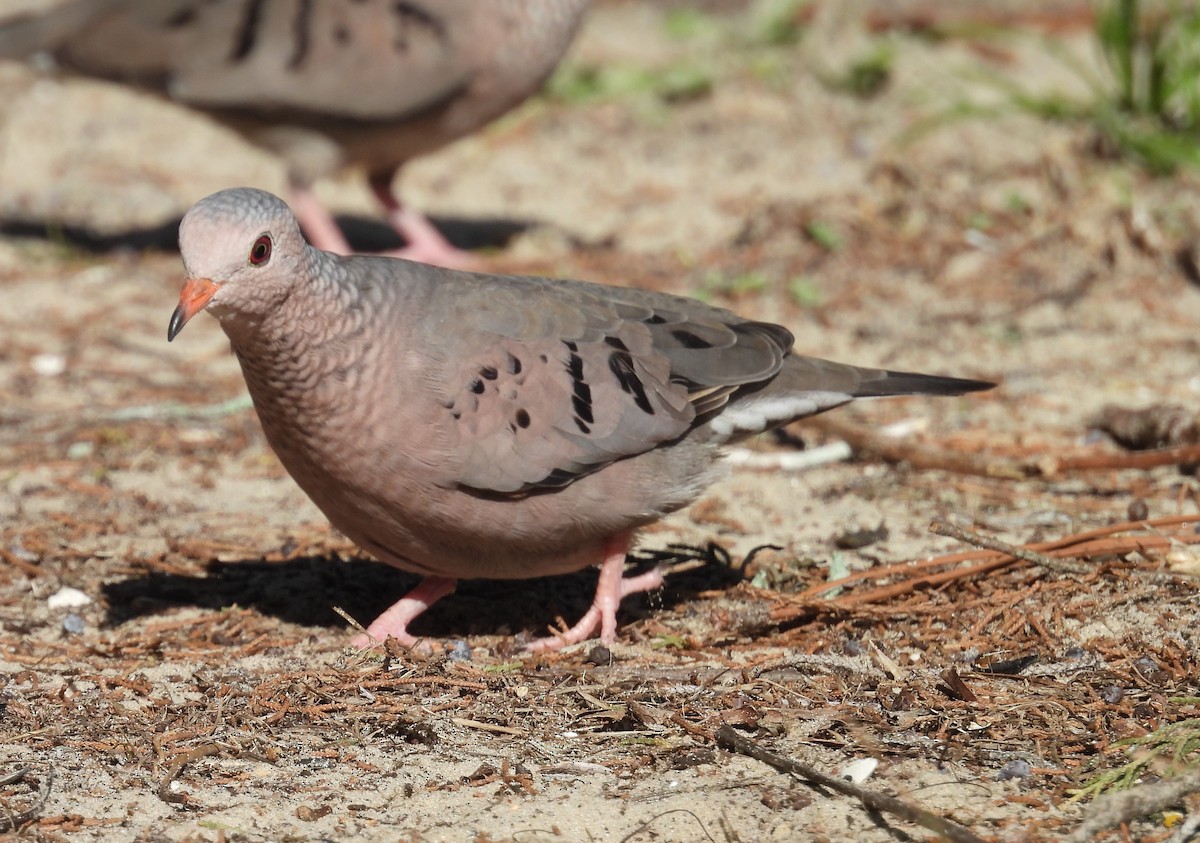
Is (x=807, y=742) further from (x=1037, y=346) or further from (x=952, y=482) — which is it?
(x=1037, y=346)

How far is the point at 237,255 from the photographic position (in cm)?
342

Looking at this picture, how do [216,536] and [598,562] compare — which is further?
[216,536]

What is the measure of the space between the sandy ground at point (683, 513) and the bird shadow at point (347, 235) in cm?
5

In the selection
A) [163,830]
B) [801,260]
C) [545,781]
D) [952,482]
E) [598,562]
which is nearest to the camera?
[163,830]

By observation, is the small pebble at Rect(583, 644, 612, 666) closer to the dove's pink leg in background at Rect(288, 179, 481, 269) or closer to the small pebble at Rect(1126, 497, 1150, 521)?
the small pebble at Rect(1126, 497, 1150, 521)

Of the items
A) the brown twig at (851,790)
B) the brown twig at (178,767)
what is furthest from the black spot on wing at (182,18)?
the brown twig at (851,790)

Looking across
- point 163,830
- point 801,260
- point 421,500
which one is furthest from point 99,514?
point 801,260

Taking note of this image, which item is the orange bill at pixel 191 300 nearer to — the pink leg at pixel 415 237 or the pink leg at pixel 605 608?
the pink leg at pixel 605 608

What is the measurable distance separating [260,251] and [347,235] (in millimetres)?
4933

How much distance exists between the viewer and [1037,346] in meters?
6.40

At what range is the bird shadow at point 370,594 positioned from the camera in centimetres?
432

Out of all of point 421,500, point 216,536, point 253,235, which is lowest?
point 216,536

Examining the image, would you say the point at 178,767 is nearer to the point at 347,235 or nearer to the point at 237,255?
the point at 237,255

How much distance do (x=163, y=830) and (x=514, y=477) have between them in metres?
1.23
